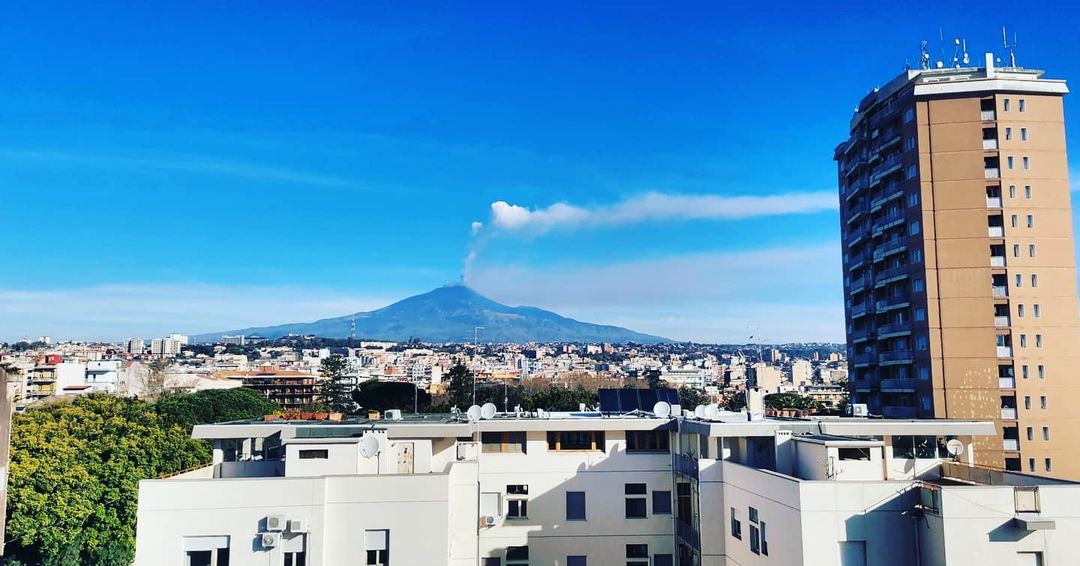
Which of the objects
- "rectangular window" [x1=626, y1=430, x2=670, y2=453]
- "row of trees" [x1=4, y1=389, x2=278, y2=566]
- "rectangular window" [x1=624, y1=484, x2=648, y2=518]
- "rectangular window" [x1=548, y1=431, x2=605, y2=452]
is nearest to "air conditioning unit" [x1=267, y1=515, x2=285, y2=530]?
"rectangular window" [x1=548, y1=431, x2=605, y2=452]

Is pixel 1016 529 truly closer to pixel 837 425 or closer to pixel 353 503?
pixel 837 425

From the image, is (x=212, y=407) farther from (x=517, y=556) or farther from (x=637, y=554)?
(x=637, y=554)

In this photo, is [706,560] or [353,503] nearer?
[353,503]

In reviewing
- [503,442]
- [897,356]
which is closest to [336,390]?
[897,356]

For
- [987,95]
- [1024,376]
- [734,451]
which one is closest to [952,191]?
[987,95]

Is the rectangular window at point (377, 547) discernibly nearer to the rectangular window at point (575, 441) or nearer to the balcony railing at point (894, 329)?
the rectangular window at point (575, 441)

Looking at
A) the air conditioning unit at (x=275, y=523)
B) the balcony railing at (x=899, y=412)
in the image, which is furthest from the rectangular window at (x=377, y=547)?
the balcony railing at (x=899, y=412)

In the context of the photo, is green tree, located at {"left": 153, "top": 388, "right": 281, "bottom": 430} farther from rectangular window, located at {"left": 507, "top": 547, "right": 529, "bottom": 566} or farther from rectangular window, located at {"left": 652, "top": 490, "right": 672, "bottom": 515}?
rectangular window, located at {"left": 652, "top": 490, "right": 672, "bottom": 515}
